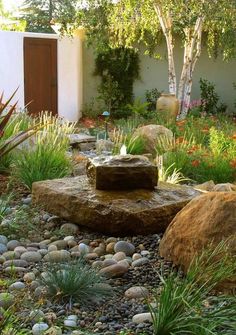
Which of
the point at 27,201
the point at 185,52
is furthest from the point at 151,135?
the point at 185,52

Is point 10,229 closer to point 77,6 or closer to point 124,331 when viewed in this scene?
point 124,331

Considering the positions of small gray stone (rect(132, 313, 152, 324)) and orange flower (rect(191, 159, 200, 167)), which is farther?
orange flower (rect(191, 159, 200, 167))

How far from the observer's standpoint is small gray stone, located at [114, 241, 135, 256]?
14.2ft

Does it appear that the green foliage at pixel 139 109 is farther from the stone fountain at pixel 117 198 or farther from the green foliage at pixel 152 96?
the stone fountain at pixel 117 198

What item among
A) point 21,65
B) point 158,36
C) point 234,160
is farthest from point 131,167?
point 158,36

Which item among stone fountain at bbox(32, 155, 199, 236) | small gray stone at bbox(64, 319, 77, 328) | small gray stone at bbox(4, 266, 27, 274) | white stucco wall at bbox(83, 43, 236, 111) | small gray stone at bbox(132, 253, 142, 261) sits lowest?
small gray stone at bbox(132, 253, 142, 261)

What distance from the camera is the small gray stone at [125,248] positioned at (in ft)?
14.2

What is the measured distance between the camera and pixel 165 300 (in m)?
2.90

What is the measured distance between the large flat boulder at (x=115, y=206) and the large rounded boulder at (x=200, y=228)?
62 cm

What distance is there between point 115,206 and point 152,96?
12.8m

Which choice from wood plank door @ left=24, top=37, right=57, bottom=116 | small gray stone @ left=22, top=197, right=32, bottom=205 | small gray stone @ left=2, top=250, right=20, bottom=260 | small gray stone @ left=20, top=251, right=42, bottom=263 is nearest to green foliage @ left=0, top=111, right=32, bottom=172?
small gray stone @ left=22, top=197, right=32, bottom=205

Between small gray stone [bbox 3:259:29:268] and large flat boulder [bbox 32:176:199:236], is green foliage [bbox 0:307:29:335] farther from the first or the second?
large flat boulder [bbox 32:176:199:236]

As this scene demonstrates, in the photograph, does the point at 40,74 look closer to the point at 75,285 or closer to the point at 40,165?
the point at 40,165

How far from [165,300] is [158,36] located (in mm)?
13584
